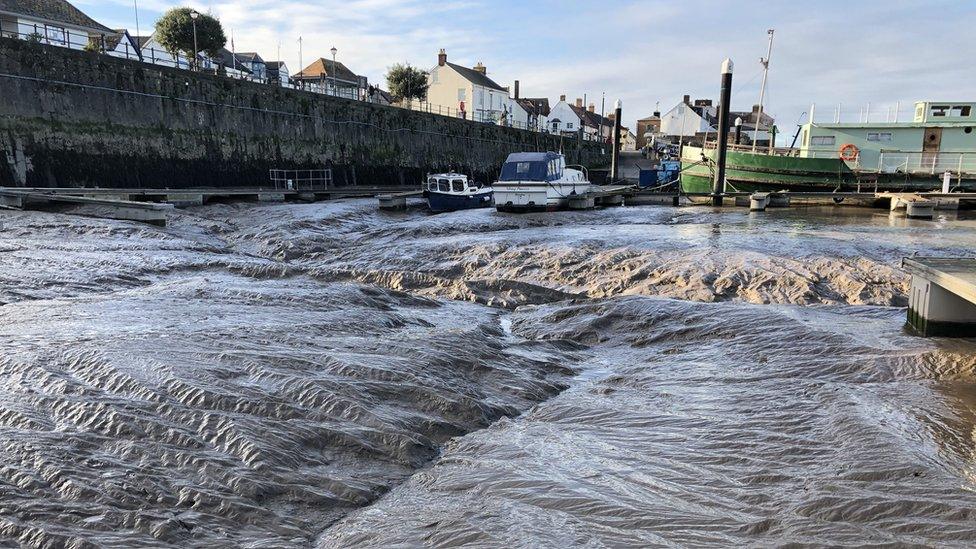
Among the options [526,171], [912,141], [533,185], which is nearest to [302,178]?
[526,171]

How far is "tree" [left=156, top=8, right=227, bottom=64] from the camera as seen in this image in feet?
129

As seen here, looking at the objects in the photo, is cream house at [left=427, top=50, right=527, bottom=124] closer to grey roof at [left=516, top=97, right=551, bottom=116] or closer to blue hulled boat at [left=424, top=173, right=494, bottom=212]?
grey roof at [left=516, top=97, right=551, bottom=116]

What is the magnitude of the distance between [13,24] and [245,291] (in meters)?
40.5

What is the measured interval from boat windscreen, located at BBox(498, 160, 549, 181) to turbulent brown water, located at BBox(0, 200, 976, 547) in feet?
42.6

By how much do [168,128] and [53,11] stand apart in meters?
23.4

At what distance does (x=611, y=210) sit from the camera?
23766 millimetres

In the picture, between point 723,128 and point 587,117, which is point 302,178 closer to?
point 723,128

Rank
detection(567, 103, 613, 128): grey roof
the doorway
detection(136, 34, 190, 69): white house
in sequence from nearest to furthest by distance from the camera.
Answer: the doorway, detection(136, 34, 190, 69): white house, detection(567, 103, 613, 128): grey roof

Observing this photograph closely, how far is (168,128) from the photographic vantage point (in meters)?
26.1

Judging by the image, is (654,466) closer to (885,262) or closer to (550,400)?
(550,400)

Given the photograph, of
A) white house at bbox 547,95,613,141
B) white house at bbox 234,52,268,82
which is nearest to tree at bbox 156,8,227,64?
white house at bbox 234,52,268,82

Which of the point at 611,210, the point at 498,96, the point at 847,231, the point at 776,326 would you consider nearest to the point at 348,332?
the point at 776,326

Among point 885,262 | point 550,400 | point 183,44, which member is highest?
point 183,44

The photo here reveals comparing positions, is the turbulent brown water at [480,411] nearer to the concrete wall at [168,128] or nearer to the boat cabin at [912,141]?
the concrete wall at [168,128]
